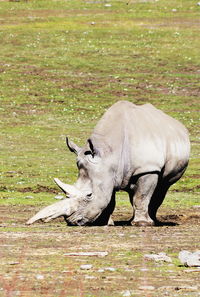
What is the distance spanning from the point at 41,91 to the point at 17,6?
24.7 m

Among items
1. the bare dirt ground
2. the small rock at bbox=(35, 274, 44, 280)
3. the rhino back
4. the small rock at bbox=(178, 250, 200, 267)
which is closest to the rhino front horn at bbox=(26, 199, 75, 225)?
the bare dirt ground

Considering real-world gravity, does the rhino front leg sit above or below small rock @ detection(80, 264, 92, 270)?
below

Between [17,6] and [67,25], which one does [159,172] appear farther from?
[17,6]

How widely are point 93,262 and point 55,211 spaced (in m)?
4.72

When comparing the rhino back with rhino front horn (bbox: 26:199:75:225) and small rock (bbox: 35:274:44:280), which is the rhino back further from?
small rock (bbox: 35:274:44:280)

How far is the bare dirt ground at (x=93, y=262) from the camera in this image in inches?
400

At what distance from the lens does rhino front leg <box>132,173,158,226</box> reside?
715 inches

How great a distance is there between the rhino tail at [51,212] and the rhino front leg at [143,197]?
170 centimetres

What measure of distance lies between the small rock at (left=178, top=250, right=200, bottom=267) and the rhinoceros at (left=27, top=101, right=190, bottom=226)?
188 inches

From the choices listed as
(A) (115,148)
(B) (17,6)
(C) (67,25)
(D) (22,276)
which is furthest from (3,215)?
(B) (17,6)

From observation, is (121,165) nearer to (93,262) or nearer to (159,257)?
(159,257)

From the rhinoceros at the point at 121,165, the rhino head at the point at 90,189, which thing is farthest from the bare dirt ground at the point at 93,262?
the rhinoceros at the point at 121,165

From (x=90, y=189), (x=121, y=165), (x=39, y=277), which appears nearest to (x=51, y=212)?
(x=90, y=189)

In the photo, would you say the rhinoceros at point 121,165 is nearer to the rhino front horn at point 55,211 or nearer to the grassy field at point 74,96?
the rhino front horn at point 55,211
